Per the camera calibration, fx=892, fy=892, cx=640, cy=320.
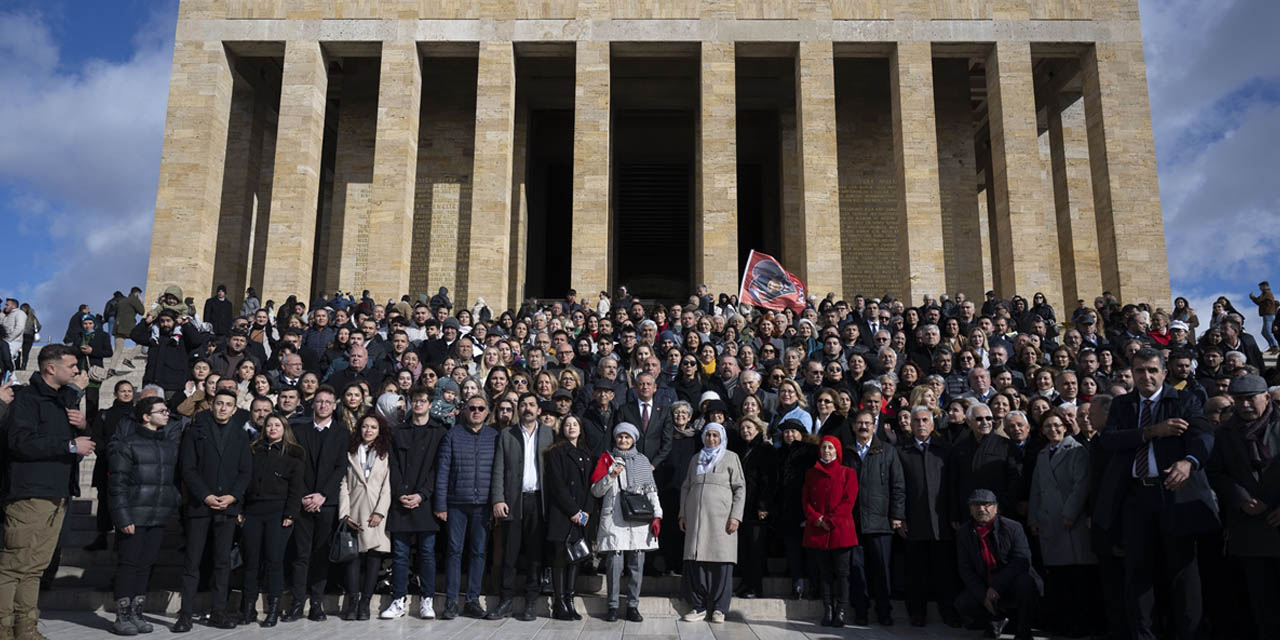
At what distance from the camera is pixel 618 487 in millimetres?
7613

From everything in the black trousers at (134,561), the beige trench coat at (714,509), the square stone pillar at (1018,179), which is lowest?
the black trousers at (134,561)

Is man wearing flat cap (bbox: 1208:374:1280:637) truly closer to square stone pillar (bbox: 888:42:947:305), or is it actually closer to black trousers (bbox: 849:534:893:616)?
black trousers (bbox: 849:534:893:616)

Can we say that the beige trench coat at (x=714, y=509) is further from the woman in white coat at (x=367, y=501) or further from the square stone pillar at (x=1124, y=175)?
the square stone pillar at (x=1124, y=175)

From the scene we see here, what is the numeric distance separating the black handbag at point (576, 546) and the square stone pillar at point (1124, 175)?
694 inches

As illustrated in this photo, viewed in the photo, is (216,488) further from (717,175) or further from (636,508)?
(717,175)

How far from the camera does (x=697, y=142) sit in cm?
2312

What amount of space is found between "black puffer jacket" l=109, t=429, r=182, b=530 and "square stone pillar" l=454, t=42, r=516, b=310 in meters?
14.1

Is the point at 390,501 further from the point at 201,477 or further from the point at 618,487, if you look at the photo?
the point at 618,487

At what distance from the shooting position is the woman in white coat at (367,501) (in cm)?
753

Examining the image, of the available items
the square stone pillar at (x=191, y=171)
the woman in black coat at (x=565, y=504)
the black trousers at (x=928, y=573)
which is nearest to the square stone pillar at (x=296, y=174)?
the square stone pillar at (x=191, y=171)

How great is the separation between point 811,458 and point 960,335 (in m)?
6.48

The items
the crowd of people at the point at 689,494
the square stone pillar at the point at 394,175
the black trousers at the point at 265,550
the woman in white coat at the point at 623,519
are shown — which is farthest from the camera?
the square stone pillar at the point at 394,175

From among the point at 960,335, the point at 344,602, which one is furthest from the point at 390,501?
the point at 960,335

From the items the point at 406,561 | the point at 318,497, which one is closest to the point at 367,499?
the point at 318,497
